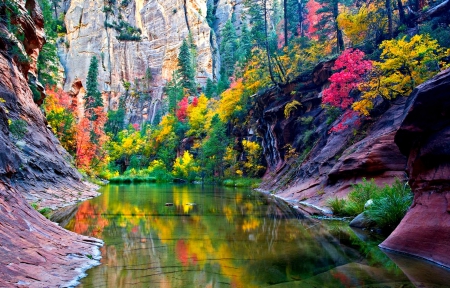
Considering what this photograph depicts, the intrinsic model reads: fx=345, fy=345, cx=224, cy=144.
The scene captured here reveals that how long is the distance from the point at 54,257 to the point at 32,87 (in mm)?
21629

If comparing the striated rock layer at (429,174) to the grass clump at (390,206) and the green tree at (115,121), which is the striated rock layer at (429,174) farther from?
the green tree at (115,121)

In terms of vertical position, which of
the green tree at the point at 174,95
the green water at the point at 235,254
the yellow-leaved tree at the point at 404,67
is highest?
the green tree at the point at 174,95

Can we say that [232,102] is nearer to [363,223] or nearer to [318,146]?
[318,146]

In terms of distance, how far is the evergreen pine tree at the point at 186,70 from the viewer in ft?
243

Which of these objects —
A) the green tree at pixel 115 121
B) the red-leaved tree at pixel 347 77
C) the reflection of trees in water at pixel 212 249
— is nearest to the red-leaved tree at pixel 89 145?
the green tree at pixel 115 121

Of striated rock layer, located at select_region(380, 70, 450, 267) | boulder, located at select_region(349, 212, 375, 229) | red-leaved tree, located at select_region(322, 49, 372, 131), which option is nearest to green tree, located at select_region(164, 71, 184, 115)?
red-leaved tree, located at select_region(322, 49, 372, 131)

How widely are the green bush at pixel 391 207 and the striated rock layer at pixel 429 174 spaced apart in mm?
1280

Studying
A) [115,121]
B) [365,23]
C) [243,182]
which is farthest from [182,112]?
[365,23]

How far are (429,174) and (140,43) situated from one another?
85.5 m

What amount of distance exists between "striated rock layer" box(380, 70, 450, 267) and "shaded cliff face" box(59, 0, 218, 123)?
77.2 meters

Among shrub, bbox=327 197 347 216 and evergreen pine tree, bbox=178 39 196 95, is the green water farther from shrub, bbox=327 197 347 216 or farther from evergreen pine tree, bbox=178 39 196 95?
evergreen pine tree, bbox=178 39 196 95

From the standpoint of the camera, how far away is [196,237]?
33.6 ft

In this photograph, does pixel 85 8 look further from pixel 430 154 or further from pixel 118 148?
pixel 430 154

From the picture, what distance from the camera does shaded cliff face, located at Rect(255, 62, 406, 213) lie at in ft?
53.7
